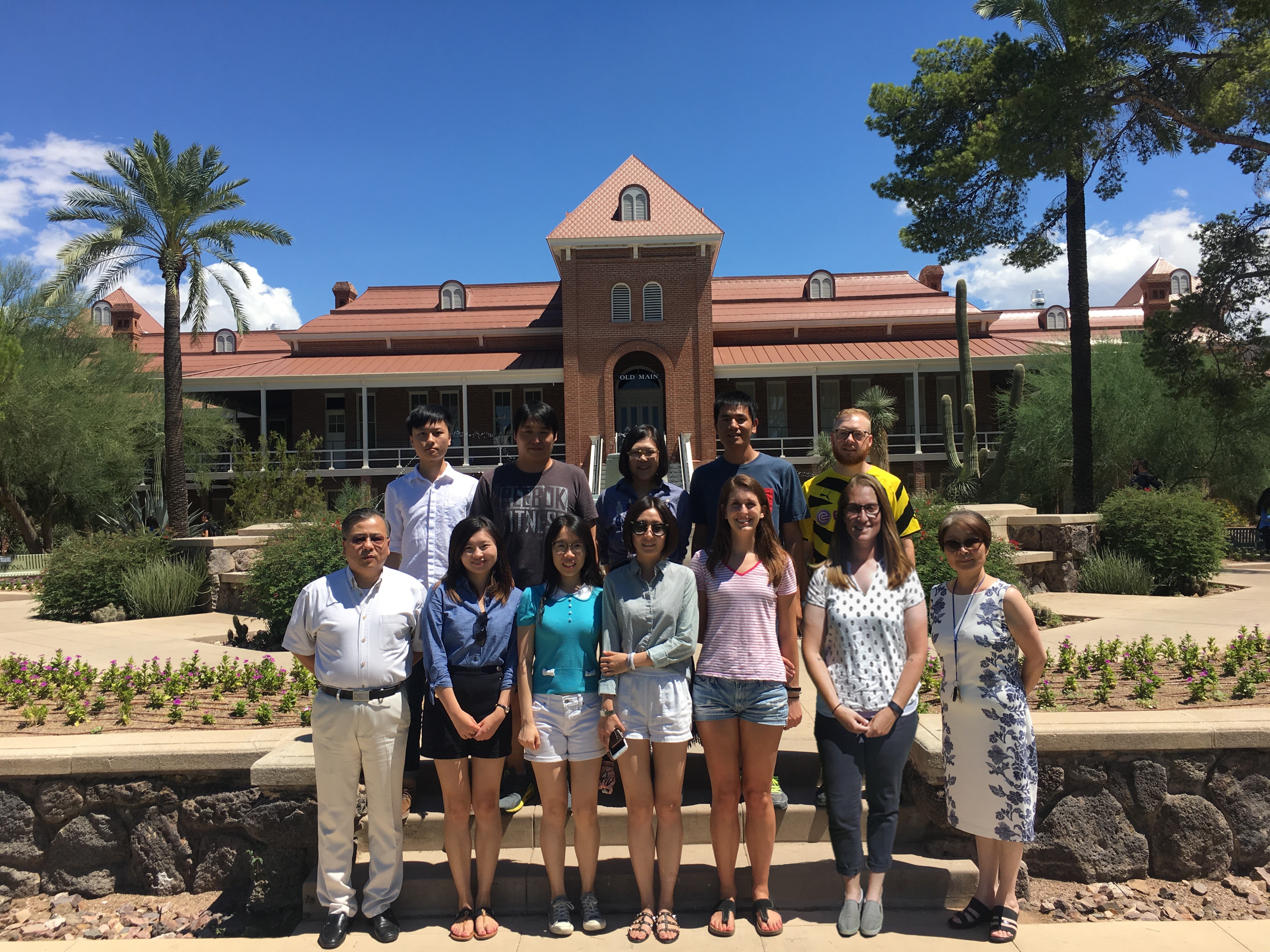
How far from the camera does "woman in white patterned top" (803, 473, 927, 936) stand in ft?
10.6

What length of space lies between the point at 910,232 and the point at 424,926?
15785mm

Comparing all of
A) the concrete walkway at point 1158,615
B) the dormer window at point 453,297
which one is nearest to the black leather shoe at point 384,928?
the concrete walkway at point 1158,615

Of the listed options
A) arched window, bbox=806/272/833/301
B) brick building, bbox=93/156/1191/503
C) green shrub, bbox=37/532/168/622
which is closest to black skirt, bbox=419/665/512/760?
green shrub, bbox=37/532/168/622

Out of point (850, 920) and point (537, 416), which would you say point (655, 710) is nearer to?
point (850, 920)

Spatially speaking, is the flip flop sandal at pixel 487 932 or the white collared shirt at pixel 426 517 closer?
the flip flop sandal at pixel 487 932

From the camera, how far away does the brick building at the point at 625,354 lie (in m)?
25.2

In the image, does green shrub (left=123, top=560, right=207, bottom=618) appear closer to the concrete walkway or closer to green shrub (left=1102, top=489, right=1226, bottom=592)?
the concrete walkway

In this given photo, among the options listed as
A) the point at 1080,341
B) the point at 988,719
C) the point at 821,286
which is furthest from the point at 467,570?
the point at 821,286

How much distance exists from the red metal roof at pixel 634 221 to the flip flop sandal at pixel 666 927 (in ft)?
76.9

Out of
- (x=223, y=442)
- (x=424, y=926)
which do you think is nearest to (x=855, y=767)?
(x=424, y=926)

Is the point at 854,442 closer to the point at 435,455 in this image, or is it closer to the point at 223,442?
the point at 435,455

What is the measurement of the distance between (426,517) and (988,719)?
109 inches

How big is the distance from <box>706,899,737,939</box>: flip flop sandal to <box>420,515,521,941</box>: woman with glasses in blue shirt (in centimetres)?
92

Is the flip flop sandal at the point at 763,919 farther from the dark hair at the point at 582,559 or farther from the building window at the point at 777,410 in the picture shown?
the building window at the point at 777,410
